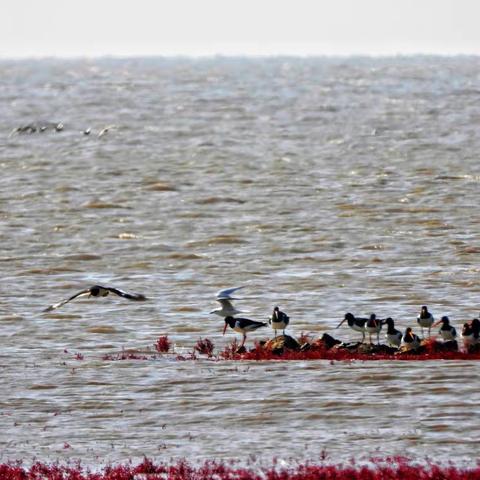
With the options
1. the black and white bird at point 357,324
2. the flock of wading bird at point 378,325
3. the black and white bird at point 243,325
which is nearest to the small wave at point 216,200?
the flock of wading bird at point 378,325

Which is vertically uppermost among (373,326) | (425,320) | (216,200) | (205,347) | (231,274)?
(216,200)

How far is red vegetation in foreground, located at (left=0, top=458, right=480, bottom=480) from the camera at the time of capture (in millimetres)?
20094

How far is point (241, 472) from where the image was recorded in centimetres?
2062

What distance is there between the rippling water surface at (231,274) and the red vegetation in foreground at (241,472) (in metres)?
0.73

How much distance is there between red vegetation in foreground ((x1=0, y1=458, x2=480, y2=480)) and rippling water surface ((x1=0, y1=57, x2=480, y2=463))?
0.73 meters

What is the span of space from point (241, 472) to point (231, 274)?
1830 centimetres

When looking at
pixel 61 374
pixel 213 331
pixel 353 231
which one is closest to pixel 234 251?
pixel 353 231

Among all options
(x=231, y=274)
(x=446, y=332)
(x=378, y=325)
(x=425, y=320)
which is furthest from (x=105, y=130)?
(x=446, y=332)

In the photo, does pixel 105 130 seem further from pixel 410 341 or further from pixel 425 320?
pixel 410 341

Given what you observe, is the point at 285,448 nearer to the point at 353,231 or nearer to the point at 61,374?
the point at 61,374

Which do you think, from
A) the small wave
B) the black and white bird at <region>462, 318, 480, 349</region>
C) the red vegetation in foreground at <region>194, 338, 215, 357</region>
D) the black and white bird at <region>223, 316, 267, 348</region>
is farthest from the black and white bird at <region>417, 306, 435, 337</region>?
the small wave

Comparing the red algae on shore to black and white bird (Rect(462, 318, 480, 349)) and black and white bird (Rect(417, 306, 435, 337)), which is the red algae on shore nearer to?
black and white bird (Rect(462, 318, 480, 349))

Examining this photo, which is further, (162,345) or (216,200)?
(216,200)

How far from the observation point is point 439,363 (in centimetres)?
2670
